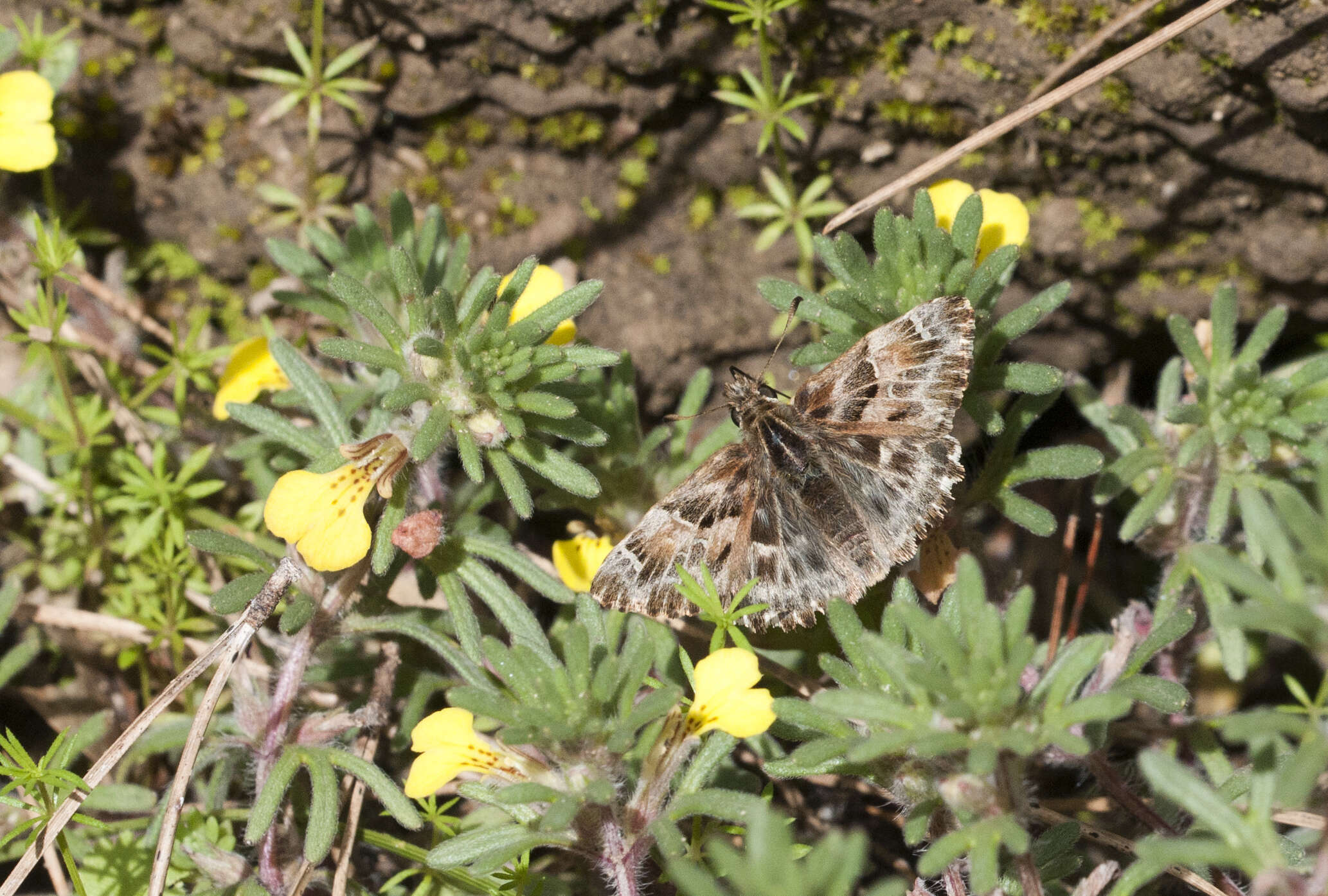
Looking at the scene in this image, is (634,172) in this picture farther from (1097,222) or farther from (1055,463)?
(1055,463)

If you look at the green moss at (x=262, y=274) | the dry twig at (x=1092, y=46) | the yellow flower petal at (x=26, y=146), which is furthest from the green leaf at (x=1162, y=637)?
the yellow flower petal at (x=26, y=146)

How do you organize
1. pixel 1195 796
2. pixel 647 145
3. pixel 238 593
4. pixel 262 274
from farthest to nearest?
pixel 262 274
pixel 647 145
pixel 238 593
pixel 1195 796

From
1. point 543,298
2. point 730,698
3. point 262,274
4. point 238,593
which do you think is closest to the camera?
point 730,698

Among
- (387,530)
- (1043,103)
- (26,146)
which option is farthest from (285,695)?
(1043,103)

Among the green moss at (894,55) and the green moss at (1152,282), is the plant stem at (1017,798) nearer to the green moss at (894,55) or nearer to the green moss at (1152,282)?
the green moss at (1152,282)

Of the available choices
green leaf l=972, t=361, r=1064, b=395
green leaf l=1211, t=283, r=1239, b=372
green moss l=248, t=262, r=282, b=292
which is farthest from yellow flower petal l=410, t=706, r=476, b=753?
green leaf l=1211, t=283, r=1239, b=372

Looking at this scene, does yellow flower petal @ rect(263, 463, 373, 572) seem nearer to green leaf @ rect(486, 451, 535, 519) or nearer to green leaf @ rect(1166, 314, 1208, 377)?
green leaf @ rect(486, 451, 535, 519)

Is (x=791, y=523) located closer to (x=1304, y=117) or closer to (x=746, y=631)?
(x=746, y=631)
